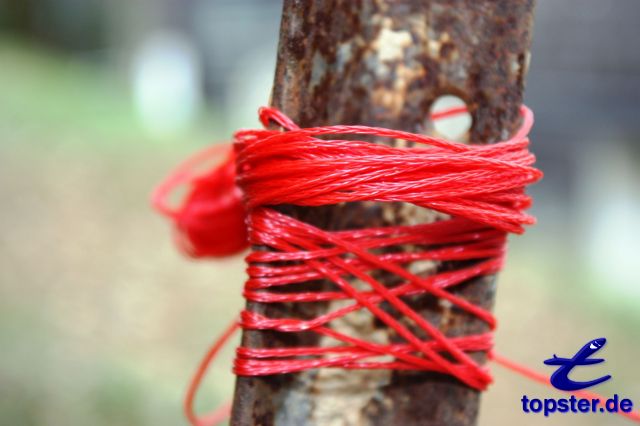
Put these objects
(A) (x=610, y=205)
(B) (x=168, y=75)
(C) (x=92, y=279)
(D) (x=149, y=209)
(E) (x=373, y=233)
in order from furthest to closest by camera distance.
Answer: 1. (B) (x=168, y=75)
2. (A) (x=610, y=205)
3. (D) (x=149, y=209)
4. (C) (x=92, y=279)
5. (E) (x=373, y=233)

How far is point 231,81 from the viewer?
387cm

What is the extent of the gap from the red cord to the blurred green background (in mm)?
1074

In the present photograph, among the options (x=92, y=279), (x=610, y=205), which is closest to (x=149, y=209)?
(x=92, y=279)

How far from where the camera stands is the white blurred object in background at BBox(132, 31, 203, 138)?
3.77m

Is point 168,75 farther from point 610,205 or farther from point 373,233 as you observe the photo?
point 373,233

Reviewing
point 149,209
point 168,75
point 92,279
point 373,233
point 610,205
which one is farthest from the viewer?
point 168,75

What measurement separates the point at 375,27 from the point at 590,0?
3044mm

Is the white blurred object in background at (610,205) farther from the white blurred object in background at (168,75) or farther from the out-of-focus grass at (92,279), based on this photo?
the white blurred object in background at (168,75)

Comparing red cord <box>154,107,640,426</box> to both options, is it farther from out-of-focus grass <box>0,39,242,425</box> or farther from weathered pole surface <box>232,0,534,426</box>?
out-of-focus grass <box>0,39,242,425</box>

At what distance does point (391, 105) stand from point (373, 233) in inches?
3.3

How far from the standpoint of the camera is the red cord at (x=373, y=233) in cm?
38

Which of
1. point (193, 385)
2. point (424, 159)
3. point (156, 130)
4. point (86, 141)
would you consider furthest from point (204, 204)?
point (156, 130)

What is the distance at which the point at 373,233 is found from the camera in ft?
1.38

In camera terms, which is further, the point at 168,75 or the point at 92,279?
the point at 168,75
